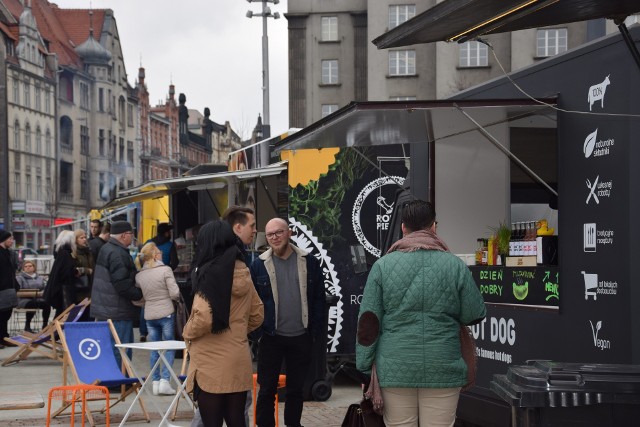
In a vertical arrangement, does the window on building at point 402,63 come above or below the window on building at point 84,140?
above

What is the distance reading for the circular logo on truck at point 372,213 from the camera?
11992 mm

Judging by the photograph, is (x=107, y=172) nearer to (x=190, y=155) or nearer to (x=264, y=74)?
(x=190, y=155)

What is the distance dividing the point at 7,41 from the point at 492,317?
7161 centimetres

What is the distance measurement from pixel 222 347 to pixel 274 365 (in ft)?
5.64

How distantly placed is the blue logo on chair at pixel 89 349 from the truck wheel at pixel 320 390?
2125mm

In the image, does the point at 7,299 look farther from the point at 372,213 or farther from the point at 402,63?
the point at 402,63

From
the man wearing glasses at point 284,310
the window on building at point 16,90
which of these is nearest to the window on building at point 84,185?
the window on building at point 16,90

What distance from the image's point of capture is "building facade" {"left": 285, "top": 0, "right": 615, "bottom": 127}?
51.1m

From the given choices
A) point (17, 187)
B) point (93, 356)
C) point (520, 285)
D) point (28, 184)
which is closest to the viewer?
point (520, 285)

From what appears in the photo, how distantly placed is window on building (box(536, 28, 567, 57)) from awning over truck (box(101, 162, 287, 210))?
34.0 meters

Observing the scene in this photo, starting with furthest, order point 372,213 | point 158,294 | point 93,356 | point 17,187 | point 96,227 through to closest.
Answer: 1. point 17,187
2. point 96,227
3. point 372,213
4. point 158,294
5. point 93,356

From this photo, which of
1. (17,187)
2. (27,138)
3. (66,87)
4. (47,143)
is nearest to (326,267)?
(17,187)

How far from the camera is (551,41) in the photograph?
5109 centimetres

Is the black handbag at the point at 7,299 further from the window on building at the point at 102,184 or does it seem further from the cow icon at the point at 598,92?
the window on building at the point at 102,184
